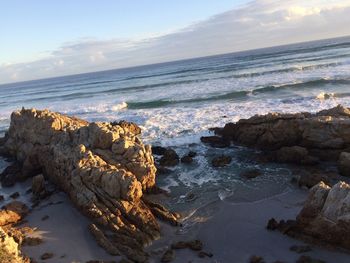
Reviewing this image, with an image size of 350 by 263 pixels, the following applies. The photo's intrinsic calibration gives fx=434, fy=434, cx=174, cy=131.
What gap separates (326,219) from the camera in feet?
37.2

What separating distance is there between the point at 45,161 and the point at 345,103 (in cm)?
1969

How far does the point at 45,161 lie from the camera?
18.4 meters

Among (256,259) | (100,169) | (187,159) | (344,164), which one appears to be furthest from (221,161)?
(256,259)

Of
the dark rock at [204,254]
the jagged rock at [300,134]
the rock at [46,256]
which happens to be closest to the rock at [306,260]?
the dark rock at [204,254]

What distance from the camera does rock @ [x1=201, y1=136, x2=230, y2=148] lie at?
69.9ft

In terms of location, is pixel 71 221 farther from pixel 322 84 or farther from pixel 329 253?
pixel 322 84

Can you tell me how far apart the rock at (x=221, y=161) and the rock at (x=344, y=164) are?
4.71 m

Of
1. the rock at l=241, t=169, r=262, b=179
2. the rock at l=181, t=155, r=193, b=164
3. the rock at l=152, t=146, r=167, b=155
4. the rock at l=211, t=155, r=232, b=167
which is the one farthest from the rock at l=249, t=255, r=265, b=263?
the rock at l=152, t=146, r=167, b=155

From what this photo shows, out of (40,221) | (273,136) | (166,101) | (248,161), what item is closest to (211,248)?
(40,221)

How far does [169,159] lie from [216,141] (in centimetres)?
322

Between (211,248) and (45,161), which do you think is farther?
(45,161)

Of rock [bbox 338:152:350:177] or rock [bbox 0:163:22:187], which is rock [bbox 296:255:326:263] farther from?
rock [bbox 0:163:22:187]

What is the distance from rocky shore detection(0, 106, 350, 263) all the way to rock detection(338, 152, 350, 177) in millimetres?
37

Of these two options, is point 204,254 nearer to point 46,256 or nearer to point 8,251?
point 46,256
